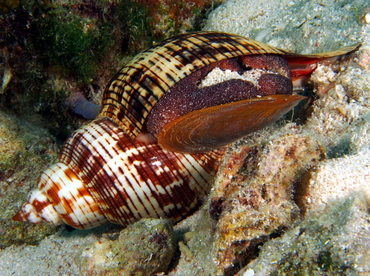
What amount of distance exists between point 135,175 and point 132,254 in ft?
2.66

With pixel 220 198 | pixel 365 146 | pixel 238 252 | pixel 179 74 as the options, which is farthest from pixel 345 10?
pixel 238 252

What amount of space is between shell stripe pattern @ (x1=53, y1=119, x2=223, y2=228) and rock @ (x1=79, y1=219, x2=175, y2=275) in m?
0.38

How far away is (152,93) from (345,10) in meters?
2.92

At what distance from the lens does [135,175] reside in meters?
2.76

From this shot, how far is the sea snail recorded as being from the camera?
8.39 ft

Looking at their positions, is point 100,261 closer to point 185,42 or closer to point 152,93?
point 152,93

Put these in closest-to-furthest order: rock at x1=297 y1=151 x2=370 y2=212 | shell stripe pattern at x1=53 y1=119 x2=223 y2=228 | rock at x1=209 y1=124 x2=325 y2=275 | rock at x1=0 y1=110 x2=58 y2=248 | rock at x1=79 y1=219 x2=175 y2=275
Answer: rock at x1=297 y1=151 x2=370 y2=212 < rock at x1=209 y1=124 x2=325 y2=275 < rock at x1=79 y1=219 x2=175 y2=275 < shell stripe pattern at x1=53 y1=119 x2=223 y2=228 < rock at x1=0 y1=110 x2=58 y2=248

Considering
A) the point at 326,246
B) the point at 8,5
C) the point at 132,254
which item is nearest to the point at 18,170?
the point at 8,5

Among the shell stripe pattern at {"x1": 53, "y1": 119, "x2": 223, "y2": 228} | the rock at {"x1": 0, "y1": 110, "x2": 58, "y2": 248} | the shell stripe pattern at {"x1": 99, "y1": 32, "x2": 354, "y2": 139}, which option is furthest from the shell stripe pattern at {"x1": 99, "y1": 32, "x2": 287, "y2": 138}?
the rock at {"x1": 0, "y1": 110, "x2": 58, "y2": 248}

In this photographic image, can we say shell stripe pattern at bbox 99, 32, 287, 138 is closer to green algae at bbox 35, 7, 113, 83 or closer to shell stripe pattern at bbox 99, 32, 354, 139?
shell stripe pattern at bbox 99, 32, 354, 139

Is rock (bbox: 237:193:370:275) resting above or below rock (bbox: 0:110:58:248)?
above

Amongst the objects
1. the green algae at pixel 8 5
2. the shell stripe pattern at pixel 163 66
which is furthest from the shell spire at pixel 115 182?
the green algae at pixel 8 5

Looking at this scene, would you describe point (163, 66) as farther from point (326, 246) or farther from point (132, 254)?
point (326, 246)

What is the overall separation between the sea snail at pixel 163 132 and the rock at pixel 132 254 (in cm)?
42
